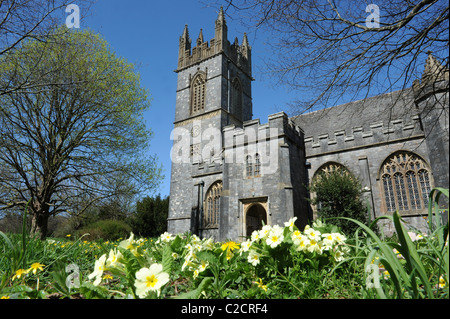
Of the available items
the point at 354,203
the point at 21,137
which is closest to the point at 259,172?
the point at 354,203

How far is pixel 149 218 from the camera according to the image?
89.9 ft

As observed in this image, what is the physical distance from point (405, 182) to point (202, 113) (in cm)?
1747

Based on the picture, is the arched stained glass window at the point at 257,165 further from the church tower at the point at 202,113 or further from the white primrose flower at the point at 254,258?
the white primrose flower at the point at 254,258

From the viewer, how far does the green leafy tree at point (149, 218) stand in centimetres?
2692

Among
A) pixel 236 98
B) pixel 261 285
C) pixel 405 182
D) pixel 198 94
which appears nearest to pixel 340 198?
pixel 405 182

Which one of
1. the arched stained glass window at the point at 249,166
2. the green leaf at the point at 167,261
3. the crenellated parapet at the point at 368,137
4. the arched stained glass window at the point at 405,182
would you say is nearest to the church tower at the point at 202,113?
the arched stained glass window at the point at 249,166

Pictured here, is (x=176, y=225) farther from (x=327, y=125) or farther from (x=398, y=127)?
(x=398, y=127)

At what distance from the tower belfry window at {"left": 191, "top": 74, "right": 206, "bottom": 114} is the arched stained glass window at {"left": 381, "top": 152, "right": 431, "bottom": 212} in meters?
17.2

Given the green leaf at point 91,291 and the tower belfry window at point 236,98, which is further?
the tower belfry window at point 236,98

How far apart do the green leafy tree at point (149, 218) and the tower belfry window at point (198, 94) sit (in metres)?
10.2

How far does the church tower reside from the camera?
21.1m

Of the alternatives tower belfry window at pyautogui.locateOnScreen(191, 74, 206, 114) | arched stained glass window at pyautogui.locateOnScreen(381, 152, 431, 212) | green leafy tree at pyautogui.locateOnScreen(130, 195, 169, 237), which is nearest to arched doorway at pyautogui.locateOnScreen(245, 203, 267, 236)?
arched stained glass window at pyautogui.locateOnScreen(381, 152, 431, 212)

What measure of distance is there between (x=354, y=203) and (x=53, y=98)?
13576mm

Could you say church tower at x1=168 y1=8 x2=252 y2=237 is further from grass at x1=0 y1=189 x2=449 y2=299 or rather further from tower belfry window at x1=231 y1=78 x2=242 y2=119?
grass at x1=0 y1=189 x2=449 y2=299
